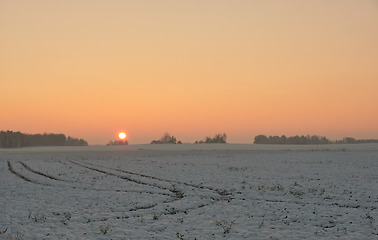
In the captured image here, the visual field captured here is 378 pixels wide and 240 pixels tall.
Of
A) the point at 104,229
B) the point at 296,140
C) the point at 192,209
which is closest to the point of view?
the point at 104,229

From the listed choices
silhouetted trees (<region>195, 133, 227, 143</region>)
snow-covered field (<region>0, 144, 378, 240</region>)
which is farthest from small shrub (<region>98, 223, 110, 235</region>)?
silhouetted trees (<region>195, 133, 227, 143</region>)

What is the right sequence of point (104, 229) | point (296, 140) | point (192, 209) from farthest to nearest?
point (296, 140) < point (192, 209) < point (104, 229)

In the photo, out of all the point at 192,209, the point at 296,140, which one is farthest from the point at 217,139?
the point at 192,209

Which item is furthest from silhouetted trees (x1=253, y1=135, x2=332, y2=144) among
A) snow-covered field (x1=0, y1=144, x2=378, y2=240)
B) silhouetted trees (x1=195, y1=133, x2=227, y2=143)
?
snow-covered field (x1=0, y1=144, x2=378, y2=240)

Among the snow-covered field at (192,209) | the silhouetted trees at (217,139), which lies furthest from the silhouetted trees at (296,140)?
the snow-covered field at (192,209)

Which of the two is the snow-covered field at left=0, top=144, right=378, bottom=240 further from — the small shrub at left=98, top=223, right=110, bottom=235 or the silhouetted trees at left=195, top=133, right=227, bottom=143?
the silhouetted trees at left=195, top=133, right=227, bottom=143

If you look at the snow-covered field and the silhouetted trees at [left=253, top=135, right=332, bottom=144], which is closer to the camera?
the snow-covered field

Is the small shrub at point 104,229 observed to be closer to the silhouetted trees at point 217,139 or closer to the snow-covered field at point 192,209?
the snow-covered field at point 192,209

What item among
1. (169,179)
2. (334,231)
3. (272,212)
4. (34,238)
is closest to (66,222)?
(34,238)

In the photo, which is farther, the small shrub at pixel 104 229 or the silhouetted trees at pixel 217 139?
the silhouetted trees at pixel 217 139

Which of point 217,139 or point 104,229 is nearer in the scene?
point 104,229

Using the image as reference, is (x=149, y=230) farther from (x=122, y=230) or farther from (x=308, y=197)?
(x=308, y=197)

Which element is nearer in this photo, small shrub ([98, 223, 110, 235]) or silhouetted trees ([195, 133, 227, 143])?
small shrub ([98, 223, 110, 235])

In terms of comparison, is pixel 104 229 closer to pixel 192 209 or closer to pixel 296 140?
pixel 192 209
